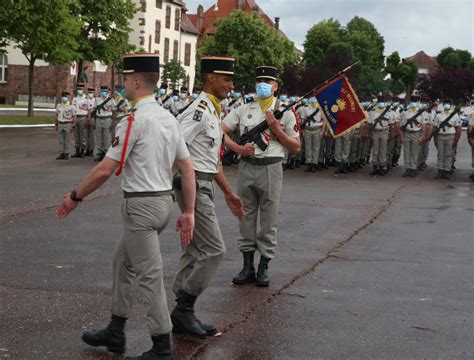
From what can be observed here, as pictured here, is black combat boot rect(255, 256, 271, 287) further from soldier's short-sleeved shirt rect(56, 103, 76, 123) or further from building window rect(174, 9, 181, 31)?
building window rect(174, 9, 181, 31)

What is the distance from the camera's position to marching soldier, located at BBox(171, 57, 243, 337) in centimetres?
647

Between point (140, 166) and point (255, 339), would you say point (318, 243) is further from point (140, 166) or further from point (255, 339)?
point (140, 166)

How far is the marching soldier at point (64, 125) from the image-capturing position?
2216 cm

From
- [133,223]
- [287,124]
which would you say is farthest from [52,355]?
[287,124]

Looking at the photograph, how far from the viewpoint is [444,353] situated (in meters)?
6.15

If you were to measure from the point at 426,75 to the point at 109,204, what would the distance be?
79338 millimetres

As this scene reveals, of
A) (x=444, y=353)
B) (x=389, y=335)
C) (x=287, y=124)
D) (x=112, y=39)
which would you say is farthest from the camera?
(x=112, y=39)

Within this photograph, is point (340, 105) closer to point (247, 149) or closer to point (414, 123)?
point (247, 149)

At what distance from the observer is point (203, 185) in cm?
654

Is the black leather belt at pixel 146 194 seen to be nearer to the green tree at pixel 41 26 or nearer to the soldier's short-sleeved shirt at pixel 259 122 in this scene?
the soldier's short-sleeved shirt at pixel 259 122

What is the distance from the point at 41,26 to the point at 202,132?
3045 centimetres

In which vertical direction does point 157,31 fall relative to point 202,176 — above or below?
above

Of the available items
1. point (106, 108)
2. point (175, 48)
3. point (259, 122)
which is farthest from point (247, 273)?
point (175, 48)

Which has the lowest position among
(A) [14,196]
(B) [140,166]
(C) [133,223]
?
(A) [14,196]
